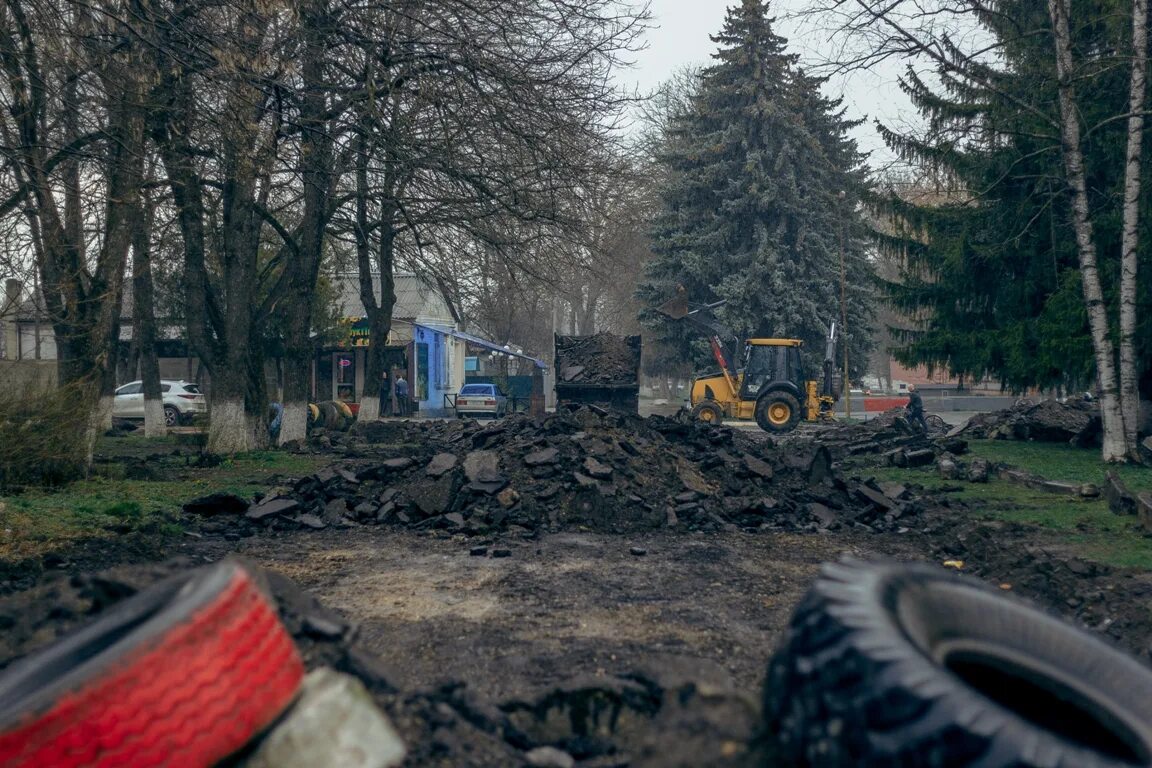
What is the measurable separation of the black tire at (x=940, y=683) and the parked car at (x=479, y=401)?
3322 cm

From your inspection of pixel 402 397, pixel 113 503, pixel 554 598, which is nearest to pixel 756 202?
pixel 402 397

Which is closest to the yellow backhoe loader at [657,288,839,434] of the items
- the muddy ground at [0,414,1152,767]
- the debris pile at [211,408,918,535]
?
the debris pile at [211,408,918,535]

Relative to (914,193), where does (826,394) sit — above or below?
below

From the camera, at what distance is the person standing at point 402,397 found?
127 ft

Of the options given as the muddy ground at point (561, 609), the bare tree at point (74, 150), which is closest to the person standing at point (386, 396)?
the bare tree at point (74, 150)

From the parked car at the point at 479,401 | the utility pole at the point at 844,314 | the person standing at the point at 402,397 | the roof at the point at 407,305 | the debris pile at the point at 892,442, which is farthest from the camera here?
the roof at the point at 407,305

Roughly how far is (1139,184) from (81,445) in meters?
16.3

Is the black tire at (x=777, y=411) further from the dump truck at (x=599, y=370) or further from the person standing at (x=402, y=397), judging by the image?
the person standing at (x=402, y=397)

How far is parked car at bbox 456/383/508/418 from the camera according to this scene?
36.4 m

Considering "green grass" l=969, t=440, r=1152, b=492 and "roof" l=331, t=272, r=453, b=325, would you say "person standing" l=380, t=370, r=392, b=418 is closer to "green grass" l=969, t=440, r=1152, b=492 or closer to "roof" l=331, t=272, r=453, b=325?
"roof" l=331, t=272, r=453, b=325

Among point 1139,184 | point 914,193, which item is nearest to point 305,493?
point 1139,184

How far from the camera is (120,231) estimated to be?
1377 centimetres

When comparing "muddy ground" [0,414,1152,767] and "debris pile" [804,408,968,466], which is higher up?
"debris pile" [804,408,968,466]

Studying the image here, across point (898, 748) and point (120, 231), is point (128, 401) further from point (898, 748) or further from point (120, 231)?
point (898, 748)
